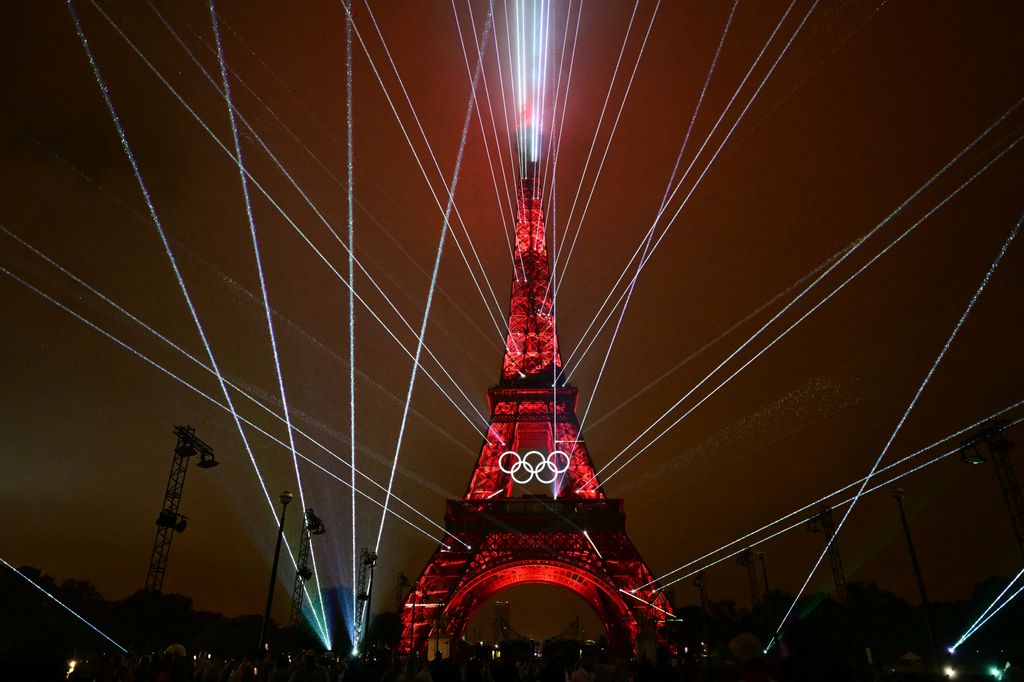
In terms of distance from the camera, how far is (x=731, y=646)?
4.83 metres

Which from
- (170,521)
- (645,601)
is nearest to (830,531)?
(645,601)

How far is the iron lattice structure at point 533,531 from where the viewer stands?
3444 cm

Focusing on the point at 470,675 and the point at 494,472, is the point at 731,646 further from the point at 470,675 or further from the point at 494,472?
the point at 494,472

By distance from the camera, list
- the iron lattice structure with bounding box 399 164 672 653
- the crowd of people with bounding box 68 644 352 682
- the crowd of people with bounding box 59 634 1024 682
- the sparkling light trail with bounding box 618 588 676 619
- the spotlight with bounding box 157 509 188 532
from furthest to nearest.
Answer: the iron lattice structure with bounding box 399 164 672 653 < the sparkling light trail with bounding box 618 588 676 619 < the spotlight with bounding box 157 509 188 532 < the crowd of people with bounding box 68 644 352 682 < the crowd of people with bounding box 59 634 1024 682

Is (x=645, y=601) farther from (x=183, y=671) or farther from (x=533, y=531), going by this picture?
(x=183, y=671)

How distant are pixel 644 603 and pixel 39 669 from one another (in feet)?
109

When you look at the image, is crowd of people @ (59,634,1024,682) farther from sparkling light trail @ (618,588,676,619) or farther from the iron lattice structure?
the iron lattice structure

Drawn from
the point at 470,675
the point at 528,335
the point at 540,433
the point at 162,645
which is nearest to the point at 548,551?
the point at 540,433

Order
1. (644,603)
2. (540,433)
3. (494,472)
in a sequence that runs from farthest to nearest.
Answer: (540,433), (494,472), (644,603)

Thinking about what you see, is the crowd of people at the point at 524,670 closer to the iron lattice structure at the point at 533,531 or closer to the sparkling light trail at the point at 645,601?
the sparkling light trail at the point at 645,601

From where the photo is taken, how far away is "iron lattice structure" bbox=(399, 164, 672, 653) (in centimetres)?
3444

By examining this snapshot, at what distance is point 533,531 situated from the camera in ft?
124

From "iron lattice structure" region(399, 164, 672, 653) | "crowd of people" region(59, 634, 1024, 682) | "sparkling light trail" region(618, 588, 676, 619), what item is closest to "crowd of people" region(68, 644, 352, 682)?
"crowd of people" region(59, 634, 1024, 682)

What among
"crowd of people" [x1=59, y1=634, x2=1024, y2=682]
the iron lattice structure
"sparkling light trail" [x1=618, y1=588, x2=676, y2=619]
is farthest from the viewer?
the iron lattice structure
